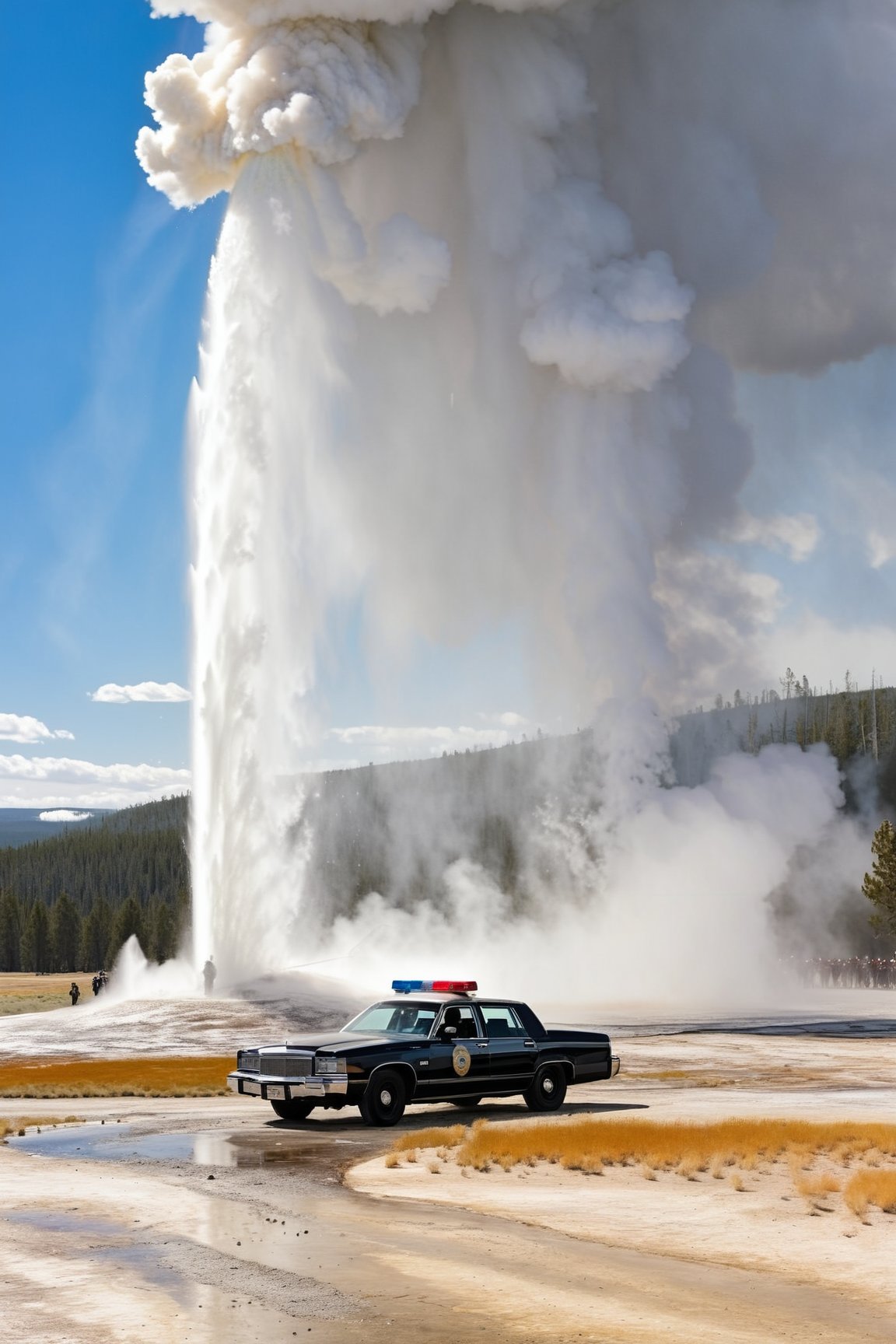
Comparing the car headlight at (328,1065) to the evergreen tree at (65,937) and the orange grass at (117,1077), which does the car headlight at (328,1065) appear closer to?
the orange grass at (117,1077)

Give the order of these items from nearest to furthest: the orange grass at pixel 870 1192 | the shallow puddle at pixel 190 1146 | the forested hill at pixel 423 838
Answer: the orange grass at pixel 870 1192 → the shallow puddle at pixel 190 1146 → the forested hill at pixel 423 838

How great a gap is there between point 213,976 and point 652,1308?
4158cm

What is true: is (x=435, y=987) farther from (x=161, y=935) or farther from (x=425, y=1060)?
(x=161, y=935)

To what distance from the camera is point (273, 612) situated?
59281mm

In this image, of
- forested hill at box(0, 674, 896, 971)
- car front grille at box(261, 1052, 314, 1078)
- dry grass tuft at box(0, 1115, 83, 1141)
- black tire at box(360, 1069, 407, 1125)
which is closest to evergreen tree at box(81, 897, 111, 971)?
forested hill at box(0, 674, 896, 971)

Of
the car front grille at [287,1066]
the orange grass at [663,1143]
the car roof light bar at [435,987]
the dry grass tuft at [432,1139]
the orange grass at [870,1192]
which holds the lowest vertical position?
the orange grass at [663,1143]

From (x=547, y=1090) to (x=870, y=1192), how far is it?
30.0 ft

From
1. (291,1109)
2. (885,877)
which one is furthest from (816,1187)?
(885,877)

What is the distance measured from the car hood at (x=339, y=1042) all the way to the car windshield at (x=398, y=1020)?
29 cm

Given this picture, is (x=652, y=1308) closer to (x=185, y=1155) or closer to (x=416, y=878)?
(x=185, y=1155)

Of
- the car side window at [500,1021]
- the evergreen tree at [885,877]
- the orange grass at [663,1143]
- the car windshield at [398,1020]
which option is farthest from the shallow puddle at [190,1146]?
the evergreen tree at [885,877]

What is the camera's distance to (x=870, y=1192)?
563 inches

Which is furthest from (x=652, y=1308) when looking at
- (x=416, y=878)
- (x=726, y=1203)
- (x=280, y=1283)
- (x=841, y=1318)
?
(x=416, y=878)

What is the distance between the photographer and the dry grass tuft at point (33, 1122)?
21.9 m
